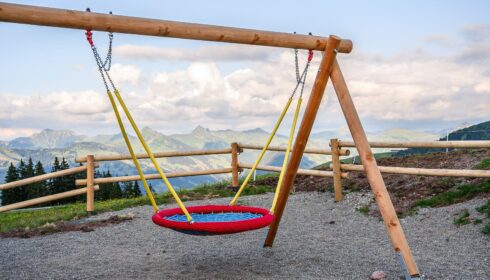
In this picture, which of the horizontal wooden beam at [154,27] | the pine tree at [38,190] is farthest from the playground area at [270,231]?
the pine tree at [38,190]

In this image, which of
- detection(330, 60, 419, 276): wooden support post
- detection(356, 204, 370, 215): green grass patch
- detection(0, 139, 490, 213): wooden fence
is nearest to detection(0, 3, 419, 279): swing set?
detection(330, 60, 419, 276): wooden support post

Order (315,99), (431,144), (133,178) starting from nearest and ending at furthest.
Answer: (315,99) → (431,144) → (133,178)

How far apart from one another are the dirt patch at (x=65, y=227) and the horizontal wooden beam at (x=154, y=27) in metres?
4.50

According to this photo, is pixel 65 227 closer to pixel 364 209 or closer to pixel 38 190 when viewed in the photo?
pixel 364 209

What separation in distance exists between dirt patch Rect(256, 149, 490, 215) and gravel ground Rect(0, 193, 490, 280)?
0.74m

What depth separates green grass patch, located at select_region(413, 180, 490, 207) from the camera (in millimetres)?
8211

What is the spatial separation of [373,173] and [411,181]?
196 inches

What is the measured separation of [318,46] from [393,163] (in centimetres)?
652

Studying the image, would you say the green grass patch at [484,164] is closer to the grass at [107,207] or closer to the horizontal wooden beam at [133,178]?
the grass at [107,207]

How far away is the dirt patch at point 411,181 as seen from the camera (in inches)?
345

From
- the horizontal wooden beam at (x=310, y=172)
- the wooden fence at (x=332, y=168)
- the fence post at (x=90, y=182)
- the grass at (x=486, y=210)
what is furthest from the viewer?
the fence post at (x=90, y=182)

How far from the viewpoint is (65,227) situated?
8531 millimetres

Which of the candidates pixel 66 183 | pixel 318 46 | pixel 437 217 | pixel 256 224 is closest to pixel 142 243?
pixel 256 224

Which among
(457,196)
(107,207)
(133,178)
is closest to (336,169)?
(457,196)
